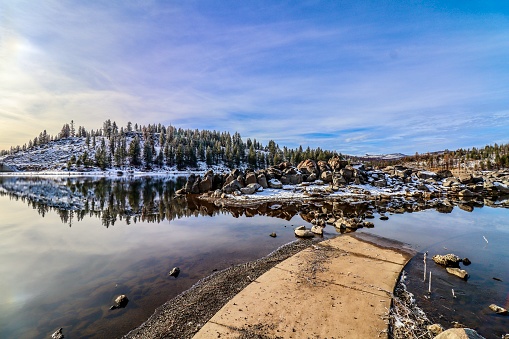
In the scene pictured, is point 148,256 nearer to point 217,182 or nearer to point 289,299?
point 289,299

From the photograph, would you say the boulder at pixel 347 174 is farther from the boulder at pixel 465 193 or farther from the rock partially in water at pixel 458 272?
the rock partially in water at pixel 458 272

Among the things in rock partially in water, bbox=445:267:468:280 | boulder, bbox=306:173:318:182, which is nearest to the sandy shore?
rock partially in water, bbox=445:267:468:280

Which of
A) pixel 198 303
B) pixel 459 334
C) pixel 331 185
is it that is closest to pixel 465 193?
pixel 331 185

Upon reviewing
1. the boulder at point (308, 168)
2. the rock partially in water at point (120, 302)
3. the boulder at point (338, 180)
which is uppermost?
the boulder at point (308, 168)

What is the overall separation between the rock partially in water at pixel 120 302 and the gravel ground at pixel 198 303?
195 centimetres

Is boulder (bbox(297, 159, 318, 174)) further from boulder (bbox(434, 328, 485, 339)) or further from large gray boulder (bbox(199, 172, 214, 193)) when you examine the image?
boulder (bbox(434, 328, 485, 339))

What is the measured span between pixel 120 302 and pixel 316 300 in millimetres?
9479

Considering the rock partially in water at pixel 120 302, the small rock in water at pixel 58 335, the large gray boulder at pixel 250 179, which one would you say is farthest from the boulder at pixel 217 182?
the small rock in water at pixel 58 335

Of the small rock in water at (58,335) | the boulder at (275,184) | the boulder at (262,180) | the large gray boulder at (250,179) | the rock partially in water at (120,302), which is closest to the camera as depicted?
the small rock in water at (58,335)

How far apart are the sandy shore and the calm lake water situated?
1409 millimetres

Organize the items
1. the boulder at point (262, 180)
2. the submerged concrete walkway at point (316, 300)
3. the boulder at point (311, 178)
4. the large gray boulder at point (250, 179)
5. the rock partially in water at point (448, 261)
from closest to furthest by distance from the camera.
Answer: the submerged concrete walkway at point (316, 300)
the rock partially in water at point (448, 261)
the large gray boulder at point (250, 179)
the boulder at point (262, 180)
the boulder at point (311, 178)

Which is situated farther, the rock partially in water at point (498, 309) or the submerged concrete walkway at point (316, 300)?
the rock partially in water at point (498, 309)

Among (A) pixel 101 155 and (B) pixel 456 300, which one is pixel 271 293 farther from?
(A) pixel 101 155

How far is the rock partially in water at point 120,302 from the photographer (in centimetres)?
1164
